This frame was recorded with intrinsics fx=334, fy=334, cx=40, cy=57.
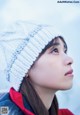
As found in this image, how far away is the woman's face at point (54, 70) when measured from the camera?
43.3 inches

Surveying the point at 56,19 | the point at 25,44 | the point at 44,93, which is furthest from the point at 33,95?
the point at 56,19

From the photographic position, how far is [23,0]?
4.47 ft

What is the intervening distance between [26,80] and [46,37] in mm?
163

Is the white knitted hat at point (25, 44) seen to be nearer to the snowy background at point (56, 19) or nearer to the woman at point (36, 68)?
the woman at point (36, 68)

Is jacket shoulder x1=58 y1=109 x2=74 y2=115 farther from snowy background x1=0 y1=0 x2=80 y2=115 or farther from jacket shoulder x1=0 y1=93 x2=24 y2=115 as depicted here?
jacket shoulder x1=0 y1=93 x2=24 y2=115

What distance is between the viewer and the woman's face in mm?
1100

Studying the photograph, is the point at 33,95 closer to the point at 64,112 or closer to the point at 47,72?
the point at 47,72

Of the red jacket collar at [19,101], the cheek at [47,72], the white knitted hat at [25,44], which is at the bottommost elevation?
the red jacket collar at [19,101]

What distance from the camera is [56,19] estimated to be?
137 centimetres

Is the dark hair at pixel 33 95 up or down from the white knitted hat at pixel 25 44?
down

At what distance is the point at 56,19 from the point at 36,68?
32 cm

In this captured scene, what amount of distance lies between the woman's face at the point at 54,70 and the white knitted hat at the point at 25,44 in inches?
1.1

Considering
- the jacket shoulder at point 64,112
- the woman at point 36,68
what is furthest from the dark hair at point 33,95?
the jacket shoulder at point 64,112

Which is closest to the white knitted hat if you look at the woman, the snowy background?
the woman
